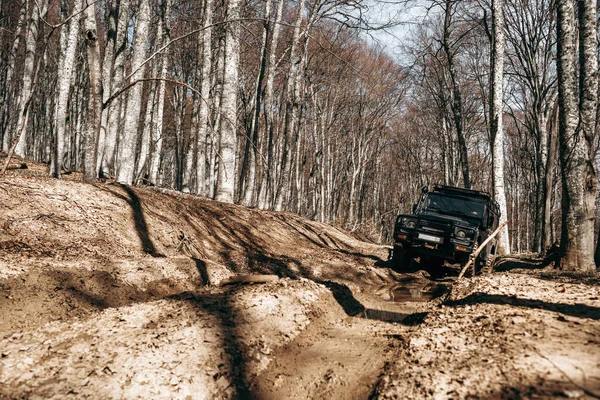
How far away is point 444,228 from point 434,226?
23cm

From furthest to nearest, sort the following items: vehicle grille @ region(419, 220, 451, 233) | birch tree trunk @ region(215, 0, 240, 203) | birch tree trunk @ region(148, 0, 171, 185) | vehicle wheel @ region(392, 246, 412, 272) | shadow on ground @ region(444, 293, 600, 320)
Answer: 1. birch tree trunk @ region(148, 0, 171, 185)
2. vehicle wheel @ region(392, 246, 412, 272)
3. birch tree trunk @ region(215, 0, 240, 203)
4. vehicle grille @ region(419, 220, 451, 233)
5. shadow on ground @ region(444, 293, 600, 320)

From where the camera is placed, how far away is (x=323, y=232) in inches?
664

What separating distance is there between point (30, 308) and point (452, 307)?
4.50 meters

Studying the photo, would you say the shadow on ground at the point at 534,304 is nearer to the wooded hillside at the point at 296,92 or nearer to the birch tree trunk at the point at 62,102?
the wooded hillside at the point at 296,92

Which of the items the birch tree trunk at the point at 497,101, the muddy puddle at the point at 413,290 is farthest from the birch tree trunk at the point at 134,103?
the birch tree trunk at the point at 497,101

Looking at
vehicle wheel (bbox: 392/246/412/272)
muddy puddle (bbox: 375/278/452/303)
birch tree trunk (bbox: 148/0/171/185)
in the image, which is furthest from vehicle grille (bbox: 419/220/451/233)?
birch tree trunk (bbox: 148/0/171/185)

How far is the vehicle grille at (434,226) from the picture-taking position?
9578mm

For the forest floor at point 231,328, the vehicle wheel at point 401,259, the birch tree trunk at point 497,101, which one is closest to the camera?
the forest floor at point 231,328

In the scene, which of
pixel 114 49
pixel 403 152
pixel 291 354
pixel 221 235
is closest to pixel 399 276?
pixel 221 235

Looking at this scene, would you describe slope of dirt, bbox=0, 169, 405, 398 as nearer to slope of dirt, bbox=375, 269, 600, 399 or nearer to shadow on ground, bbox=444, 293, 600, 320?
slope of dirt, bbox=375, 269, 600, 399

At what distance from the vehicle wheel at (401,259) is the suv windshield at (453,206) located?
4.25 feet

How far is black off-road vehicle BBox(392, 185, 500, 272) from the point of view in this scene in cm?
Result: 946

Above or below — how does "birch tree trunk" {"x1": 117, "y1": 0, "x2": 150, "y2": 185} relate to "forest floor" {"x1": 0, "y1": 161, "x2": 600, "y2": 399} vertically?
above

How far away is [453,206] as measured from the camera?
1075 centimetres
